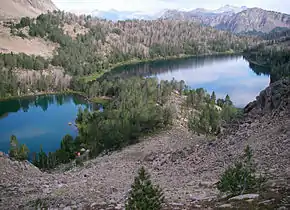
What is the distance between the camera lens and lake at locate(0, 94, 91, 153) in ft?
263

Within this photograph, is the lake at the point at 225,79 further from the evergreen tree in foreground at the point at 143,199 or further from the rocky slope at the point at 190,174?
the evergreen tree in foreground at the point at 143,199

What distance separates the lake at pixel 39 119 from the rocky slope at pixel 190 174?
4472 cm

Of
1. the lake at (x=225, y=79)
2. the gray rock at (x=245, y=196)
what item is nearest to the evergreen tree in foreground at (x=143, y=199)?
the gray rock at (x=245, y=196)

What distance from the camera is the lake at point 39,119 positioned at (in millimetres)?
80250

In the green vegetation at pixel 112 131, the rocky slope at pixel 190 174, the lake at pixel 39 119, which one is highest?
the rocky slope at pixel 190 174

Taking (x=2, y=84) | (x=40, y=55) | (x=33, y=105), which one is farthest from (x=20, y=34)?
(x=33, y=105)

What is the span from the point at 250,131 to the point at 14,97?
114m

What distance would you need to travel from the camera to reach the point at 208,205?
1631cm

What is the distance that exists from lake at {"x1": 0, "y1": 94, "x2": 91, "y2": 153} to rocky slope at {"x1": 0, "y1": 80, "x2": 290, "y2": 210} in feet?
147

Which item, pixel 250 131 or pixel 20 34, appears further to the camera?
pixel 20 34

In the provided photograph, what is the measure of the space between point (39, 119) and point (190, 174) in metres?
83.8

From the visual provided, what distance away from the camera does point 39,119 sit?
3996 inches

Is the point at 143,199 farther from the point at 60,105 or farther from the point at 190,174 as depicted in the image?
the point at 60,105

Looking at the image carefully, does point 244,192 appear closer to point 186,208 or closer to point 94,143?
point 186,208
